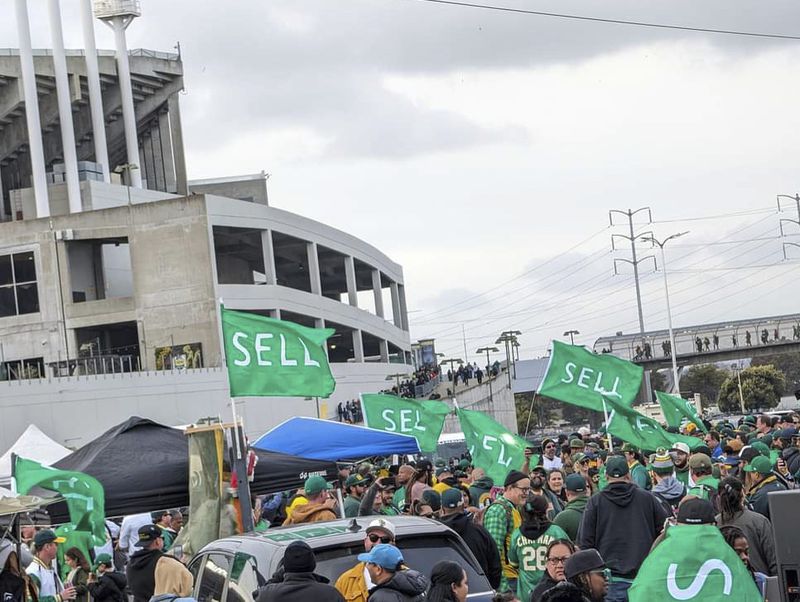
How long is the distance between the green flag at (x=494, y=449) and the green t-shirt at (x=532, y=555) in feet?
22.6

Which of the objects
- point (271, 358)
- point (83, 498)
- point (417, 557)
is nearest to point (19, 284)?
point (271, 358)

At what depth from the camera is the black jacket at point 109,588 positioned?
1187 centimetres

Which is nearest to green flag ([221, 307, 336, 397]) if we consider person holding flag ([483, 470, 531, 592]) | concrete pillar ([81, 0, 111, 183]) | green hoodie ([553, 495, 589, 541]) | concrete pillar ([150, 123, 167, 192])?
person holding flag ([483, 470, 531, 592])

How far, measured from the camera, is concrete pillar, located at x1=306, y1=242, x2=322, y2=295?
2820 inches

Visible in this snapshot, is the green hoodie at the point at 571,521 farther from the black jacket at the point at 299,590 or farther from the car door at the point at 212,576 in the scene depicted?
the black jacket at the point at 299,590

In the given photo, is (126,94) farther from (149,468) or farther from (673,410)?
(149,468)

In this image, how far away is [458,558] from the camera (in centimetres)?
898

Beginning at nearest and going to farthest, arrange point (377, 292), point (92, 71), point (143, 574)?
point (143, 574) → point (92, 71) → point (377, 292)

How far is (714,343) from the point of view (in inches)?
3804

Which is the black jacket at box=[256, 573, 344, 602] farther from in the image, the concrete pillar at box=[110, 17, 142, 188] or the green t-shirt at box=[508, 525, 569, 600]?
the concrete pillar at box=[110, 17, 142, 188]

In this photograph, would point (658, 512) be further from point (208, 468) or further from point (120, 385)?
point (120, 385)

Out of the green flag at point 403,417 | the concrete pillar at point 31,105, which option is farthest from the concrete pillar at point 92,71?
the green flag at point 403,417

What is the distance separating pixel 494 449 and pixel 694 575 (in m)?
11.0

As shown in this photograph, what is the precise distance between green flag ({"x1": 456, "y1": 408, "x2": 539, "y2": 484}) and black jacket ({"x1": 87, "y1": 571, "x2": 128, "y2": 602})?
634 centimetres
